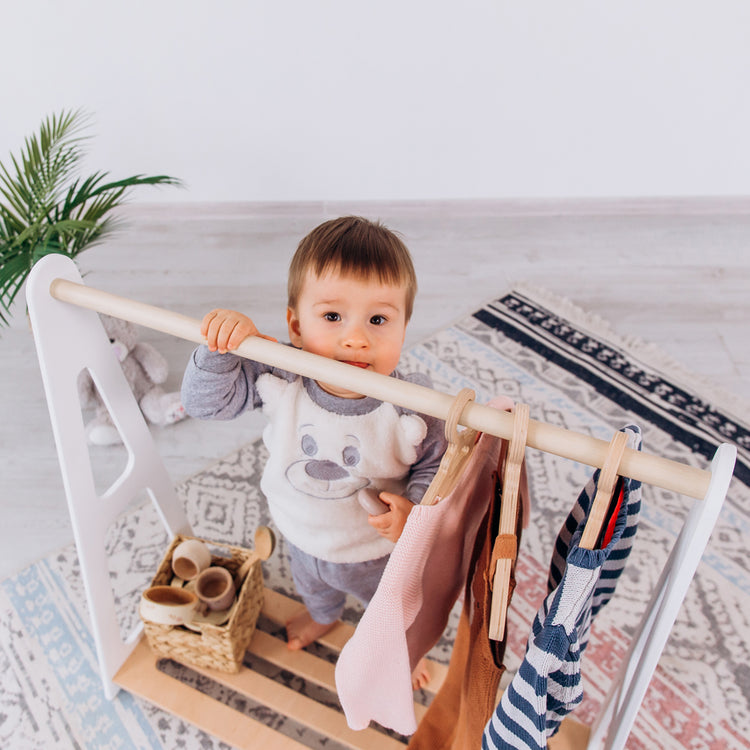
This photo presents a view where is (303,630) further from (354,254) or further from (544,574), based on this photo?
(354,254)

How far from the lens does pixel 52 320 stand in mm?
833

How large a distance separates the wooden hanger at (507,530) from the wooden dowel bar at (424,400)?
15 mm

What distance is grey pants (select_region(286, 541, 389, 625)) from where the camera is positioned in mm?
1031

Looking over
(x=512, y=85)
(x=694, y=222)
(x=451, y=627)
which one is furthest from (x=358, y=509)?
(x=694, y=222)

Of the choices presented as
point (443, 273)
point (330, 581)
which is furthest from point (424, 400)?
point (443, 273)

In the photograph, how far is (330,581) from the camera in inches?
41.5

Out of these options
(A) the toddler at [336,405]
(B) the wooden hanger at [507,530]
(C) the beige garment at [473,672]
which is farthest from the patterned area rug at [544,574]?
(B) the wooden hanger at [507,530]

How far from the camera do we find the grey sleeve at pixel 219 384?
83cm

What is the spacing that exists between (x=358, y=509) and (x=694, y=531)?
0.50m

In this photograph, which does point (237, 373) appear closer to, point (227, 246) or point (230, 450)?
point (230, 450)

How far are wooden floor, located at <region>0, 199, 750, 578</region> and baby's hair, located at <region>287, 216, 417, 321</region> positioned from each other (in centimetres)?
94

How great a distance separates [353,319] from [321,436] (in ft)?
0.57

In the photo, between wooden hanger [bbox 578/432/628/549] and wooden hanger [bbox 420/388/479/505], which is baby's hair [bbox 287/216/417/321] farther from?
wooden hanger [bbox 578/432/628/549]

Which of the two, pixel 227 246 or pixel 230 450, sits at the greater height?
pixel 227 246
